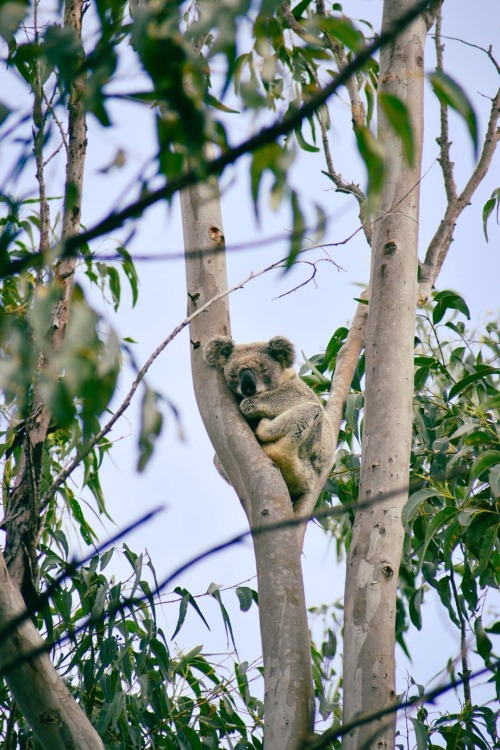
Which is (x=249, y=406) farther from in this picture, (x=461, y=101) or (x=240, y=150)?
(x=240, y=150)

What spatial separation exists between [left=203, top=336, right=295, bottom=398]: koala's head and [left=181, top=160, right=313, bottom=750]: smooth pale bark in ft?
2.95

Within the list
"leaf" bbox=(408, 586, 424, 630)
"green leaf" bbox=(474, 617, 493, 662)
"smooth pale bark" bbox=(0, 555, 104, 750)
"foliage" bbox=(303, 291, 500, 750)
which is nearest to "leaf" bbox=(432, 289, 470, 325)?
"foliage" bbox=(303, 291, 500, 750)

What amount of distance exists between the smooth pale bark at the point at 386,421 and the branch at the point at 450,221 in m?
0.64

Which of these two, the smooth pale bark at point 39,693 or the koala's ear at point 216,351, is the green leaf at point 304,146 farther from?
the smooth pale bark at point 39,693

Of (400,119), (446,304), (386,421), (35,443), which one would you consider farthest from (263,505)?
(400,119)

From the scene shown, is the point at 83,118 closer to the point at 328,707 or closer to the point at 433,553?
the point at 328,707

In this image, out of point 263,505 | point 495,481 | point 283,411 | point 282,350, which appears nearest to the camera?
point 263,505

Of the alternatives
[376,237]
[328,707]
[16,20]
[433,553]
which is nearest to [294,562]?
[328,707]

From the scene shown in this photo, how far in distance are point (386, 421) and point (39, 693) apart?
133 centimetres

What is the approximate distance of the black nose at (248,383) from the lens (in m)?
4.13

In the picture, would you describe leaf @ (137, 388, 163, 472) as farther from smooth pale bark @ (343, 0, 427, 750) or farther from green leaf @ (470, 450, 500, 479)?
green leaf @ (470, 450, 500, 479)

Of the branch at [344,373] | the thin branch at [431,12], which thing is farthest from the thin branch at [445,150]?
the branch at [344,373]

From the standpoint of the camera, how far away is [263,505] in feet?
7.98

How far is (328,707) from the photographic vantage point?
280 cm
